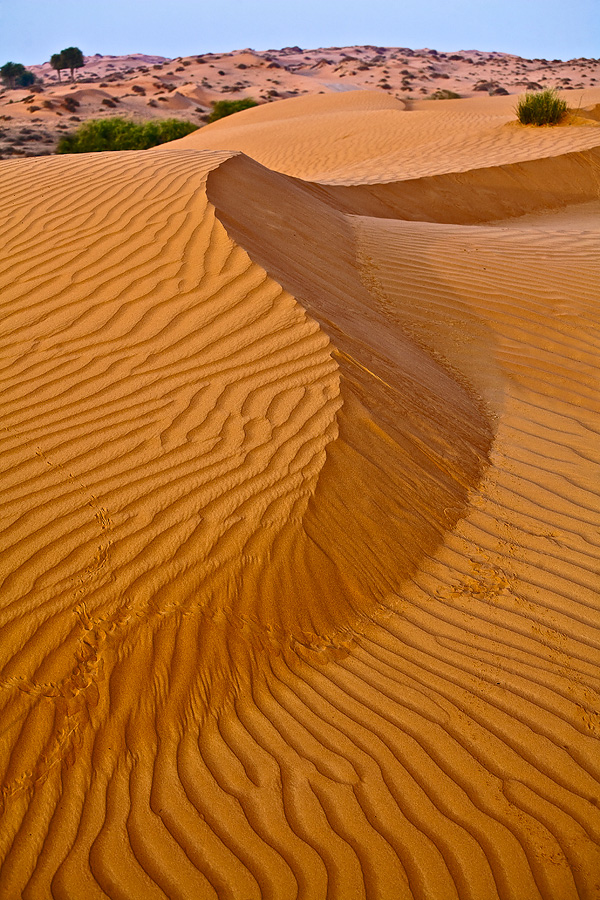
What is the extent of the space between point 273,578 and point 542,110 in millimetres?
16164

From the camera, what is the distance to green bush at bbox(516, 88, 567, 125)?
51.4 feet

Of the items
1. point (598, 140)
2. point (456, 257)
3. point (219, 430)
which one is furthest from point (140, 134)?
point (219, 430)

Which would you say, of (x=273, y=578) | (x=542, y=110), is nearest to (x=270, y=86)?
(x=542, y=110)

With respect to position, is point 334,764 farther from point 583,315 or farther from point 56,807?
point 583,315

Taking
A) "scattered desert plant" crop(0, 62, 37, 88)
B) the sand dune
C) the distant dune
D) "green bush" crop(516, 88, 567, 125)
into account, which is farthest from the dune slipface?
"scattered desert plant" crop(0, 62, 37, 88)

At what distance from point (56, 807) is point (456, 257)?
654cm

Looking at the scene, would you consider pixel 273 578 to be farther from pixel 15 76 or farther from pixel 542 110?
pixel 15 76

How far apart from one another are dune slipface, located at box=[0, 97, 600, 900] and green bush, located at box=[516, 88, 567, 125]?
39.8 feet

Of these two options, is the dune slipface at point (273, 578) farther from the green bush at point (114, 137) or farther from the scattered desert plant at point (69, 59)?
the scattered desert plant at point (69, 59)

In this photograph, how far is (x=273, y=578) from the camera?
3223 millimetres

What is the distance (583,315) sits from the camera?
6434 millimetres

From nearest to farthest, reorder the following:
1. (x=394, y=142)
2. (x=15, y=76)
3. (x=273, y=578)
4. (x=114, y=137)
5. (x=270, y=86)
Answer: (x=273, y=578) → (x=394, y=142) → (x=114, y=137) → (x=270, y=86) → (x=15, y=76)

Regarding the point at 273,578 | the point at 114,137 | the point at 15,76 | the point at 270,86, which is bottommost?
the point at 273,578

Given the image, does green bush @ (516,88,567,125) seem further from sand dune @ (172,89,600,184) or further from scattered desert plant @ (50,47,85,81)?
scattered desert plant @ (50,47,85,81)
